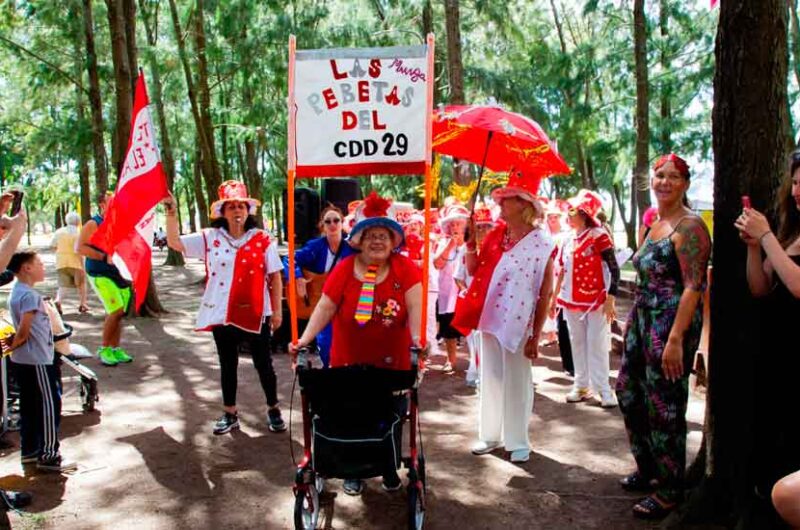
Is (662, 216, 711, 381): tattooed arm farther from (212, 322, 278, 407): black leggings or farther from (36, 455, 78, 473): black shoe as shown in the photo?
(36, 455, 78, 473): black shoe

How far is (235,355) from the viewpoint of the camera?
5.79m

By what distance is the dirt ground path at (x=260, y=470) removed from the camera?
416 cm

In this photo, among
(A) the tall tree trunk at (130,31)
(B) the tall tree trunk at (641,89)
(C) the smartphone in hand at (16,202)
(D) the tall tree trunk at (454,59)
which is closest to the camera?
(C) the smartphone in hand at (16,202)

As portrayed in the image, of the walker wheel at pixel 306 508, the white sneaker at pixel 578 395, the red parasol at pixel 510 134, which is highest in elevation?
the red parasol at pixel 510 134

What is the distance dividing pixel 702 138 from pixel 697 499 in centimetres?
1445

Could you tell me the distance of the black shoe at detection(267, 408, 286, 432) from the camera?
5859 mm

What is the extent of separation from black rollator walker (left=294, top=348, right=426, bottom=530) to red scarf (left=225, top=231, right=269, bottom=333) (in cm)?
201

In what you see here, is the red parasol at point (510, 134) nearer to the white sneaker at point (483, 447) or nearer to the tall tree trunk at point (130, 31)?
the white sneaker at point (483, 447)

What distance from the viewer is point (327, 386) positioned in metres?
3.67

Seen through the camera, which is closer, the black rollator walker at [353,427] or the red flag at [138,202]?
the black rollator walker at [353,427]

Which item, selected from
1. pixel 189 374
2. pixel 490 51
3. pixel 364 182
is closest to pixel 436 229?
pixel 189 374

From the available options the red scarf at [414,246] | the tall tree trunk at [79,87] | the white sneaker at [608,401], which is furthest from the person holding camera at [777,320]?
the tall tree trunk at [79,87]

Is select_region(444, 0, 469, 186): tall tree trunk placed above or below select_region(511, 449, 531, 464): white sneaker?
above

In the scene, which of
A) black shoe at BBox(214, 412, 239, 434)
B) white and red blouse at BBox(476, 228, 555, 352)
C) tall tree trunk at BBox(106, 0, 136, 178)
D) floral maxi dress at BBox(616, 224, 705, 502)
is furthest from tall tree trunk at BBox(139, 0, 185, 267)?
floral maxi dress at BBox(616, 224, 705, 502)
